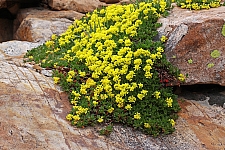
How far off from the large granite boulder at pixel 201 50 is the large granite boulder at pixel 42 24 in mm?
5473

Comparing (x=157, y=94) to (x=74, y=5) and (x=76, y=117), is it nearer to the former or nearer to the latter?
(x=76, y=117)

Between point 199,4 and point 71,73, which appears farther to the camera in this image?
point 199,4

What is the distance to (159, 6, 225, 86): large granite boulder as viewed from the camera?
19.0 feet

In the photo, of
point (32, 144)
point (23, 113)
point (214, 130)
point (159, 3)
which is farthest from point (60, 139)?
point (159, 3)

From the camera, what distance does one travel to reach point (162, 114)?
5379 millimetres

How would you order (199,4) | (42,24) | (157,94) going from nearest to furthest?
(157,94) < (199,4) < (42,24)

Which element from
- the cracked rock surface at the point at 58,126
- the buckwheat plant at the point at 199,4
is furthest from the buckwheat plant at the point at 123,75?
the buckwheat plant at the point at 199,4

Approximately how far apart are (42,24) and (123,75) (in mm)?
6545

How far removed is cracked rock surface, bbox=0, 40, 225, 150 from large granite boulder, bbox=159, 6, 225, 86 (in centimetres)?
52

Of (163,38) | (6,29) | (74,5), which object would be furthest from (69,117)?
(6,29)

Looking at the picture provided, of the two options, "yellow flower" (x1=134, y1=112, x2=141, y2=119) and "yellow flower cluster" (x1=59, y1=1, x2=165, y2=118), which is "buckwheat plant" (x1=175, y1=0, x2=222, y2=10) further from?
"yellow flower" (x1=134, y1=112, x2=141, y2=119)

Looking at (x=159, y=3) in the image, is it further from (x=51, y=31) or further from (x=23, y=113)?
(x=51, y=31)

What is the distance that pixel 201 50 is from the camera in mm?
5859

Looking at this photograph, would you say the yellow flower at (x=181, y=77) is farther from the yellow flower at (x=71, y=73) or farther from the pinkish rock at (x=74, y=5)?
the pinkish rock at (x=74, y=5)
